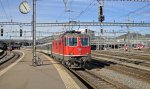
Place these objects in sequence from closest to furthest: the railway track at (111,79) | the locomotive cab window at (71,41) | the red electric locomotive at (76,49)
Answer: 1. the railway track at (111,79)
2. the red electric locomotive at (76,49)
3. the locomotive cab window at (71,41)

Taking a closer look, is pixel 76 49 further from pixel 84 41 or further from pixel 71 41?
pixel 84 41

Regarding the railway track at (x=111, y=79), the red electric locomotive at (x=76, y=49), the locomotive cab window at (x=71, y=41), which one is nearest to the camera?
the railway track at (x=111, y=79)

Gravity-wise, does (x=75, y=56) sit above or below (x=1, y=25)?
below

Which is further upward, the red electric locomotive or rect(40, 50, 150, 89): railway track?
the red electric locomotive

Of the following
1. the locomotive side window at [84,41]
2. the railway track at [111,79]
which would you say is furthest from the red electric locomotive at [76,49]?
the railway track at [111,79]

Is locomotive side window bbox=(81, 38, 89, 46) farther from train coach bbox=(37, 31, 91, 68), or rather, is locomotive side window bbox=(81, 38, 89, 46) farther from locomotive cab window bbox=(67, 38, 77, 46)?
locomotive cab window bbox=(67, 38, 77, 46)

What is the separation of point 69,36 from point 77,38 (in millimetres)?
659

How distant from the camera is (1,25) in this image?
79.4m

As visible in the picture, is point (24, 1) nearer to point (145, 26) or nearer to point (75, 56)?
point (75, 56)

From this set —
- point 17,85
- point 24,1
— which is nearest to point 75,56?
point 24,1

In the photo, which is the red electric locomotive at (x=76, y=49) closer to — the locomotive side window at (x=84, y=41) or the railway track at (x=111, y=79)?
the locomotive side window at (x=84, y=41)

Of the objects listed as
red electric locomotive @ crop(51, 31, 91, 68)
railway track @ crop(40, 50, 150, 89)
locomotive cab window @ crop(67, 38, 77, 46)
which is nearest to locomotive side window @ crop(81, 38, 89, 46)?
red electric locomotive @ crop(51, 31, 91, 68)

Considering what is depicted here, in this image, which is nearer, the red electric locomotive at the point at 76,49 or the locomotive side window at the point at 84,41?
the red electric locomotive at the point at 76,49

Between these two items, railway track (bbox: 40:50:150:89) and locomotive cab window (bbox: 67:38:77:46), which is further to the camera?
locomotive cab window (bbox: 67:38:77:46)
